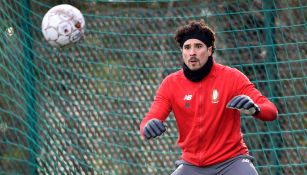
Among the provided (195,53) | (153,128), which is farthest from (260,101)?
(153,128)

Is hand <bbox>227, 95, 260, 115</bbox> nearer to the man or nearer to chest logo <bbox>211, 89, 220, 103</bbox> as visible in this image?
the man

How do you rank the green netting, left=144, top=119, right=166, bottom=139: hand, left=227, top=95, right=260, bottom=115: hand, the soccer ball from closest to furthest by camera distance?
1. left=227, top=95, right=260, bottom=115: hand
2. left=144, top=119, right=166, bottom=139: hand
3. the soccer ball
4. the green netting

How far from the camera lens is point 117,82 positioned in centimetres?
848

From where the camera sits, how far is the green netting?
8531 millimetres

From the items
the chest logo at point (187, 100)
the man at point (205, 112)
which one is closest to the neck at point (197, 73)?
the man at point (205, 112)

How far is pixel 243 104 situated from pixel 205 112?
547mm

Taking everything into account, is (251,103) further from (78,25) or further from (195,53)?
(78,25)

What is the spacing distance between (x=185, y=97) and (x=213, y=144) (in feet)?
1.24

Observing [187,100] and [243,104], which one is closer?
[243,104]

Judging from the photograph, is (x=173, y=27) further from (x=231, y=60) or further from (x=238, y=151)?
(x=238, y=151)

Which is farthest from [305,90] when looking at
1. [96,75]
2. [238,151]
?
[238,151]

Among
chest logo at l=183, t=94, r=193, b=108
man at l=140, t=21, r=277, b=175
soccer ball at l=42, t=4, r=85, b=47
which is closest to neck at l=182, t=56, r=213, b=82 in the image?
man at l=140, t=21, r=277, b=175

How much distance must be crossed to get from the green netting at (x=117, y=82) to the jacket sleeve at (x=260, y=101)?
239 centimetres

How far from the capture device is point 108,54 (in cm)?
888
